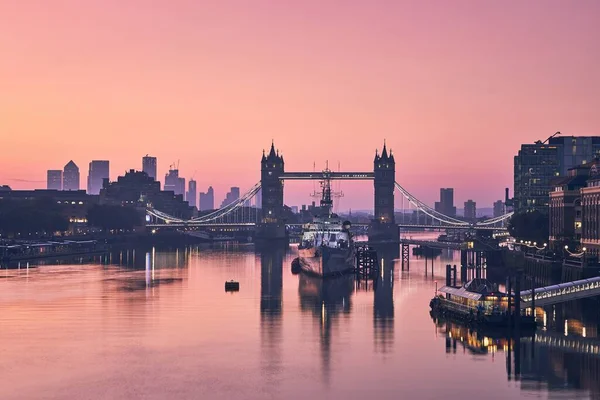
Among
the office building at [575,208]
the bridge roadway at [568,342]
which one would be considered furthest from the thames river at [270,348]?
the office building at [575,208]

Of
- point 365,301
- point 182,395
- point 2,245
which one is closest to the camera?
point 182,395

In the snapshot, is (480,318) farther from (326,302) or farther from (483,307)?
(326,302)

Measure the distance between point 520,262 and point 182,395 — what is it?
81.9 meters

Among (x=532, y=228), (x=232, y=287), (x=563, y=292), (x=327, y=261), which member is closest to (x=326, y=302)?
(x=232, y=287)

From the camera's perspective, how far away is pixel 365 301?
306 feet

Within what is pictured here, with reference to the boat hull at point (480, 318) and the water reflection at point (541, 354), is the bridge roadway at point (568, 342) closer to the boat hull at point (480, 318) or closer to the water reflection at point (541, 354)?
the water reflection at point (541, 354)

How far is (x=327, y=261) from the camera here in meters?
122

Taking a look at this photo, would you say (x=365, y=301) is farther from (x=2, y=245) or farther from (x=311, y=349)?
(x=2, y=245)

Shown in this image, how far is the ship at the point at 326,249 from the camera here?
123 meters

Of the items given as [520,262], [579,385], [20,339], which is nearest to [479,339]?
[579,385]

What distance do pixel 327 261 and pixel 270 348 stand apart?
188 ft

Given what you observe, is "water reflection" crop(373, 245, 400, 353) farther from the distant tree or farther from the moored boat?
the distant tree

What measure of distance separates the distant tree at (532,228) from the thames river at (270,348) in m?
42.6

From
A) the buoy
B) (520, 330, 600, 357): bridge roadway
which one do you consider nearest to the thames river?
(520, 330, 600, 357): bridge roadway
